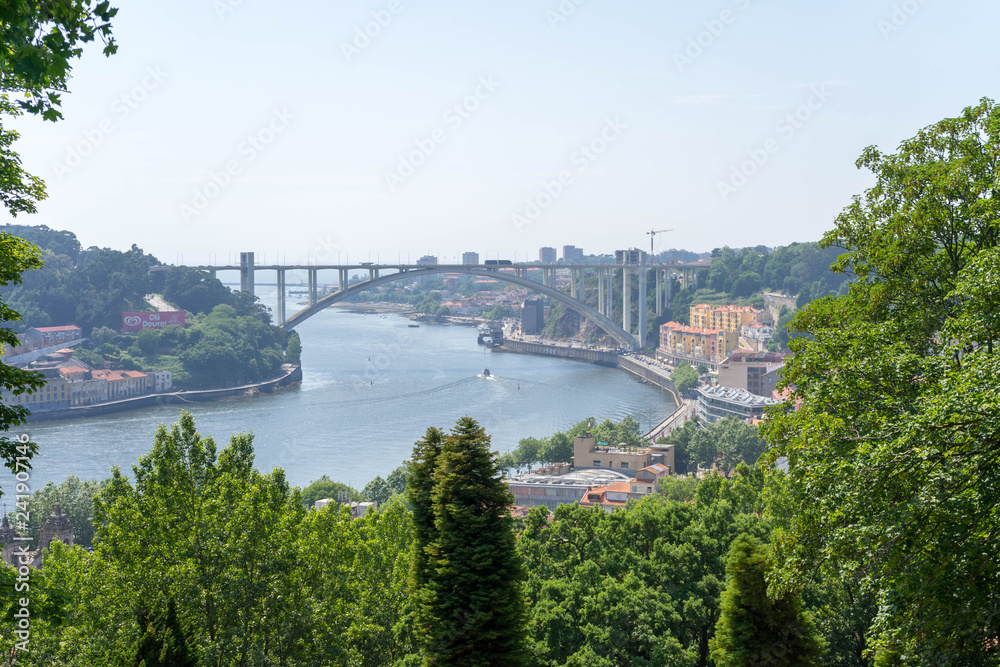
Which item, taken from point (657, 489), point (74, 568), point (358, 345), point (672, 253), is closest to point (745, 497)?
point (74, 568)

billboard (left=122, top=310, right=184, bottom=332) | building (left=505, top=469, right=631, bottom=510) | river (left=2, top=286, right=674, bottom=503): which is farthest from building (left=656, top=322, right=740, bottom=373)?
billboard (left=122, top=310, right=184, bottom=332)

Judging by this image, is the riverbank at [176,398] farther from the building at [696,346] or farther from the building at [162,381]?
the building at [696,346]

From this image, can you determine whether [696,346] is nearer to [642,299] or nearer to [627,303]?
[642,299]

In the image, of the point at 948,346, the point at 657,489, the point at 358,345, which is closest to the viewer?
the point at 948,346

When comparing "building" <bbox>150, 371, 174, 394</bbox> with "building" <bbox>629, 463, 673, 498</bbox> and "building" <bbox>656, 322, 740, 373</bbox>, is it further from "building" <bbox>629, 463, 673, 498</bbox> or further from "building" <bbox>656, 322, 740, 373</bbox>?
"building" <bbox>629, 463, 673, 498</bbox>

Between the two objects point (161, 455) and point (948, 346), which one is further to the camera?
point (161, 455)

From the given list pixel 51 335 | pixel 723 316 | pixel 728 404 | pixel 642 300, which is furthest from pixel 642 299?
pixel 51 335

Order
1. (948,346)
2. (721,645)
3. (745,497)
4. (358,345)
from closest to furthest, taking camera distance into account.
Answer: (948,346) < (721,645) < (745,497) < (358,345)

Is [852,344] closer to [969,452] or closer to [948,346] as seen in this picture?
[948,346]
